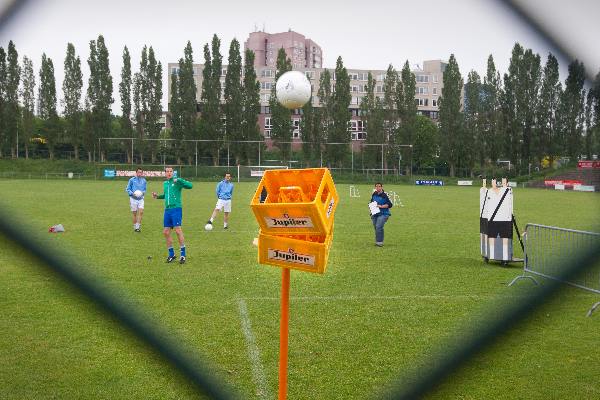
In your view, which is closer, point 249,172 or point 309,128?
point 309,128

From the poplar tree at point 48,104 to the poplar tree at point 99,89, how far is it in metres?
0.11

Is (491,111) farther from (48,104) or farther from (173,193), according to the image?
(173,193)

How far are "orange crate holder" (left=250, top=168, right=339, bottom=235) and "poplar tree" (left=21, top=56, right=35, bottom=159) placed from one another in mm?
613

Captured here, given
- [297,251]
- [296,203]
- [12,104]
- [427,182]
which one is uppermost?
[12,104]

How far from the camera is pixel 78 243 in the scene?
38.8ft

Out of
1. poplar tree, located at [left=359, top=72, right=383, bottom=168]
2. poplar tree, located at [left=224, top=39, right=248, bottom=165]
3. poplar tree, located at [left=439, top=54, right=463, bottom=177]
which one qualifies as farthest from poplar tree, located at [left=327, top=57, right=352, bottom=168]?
poplar tree, located at [left=439, top=54, right=463, bottom=177]

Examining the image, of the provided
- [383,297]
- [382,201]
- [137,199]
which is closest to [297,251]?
[383,297]

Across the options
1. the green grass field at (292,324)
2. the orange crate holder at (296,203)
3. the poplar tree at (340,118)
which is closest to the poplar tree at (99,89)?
the green grass field at (292,324)

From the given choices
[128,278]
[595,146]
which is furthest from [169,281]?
[595,146]

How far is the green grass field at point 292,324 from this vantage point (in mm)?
3406

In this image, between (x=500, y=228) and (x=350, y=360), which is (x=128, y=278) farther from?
(x=500, y=228)

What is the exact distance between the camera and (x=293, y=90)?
2.32 meters

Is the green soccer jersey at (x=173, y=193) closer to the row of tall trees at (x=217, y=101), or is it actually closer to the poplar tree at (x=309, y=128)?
the row of tall trees at (x=217, y=101)

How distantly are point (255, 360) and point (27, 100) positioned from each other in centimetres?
324
